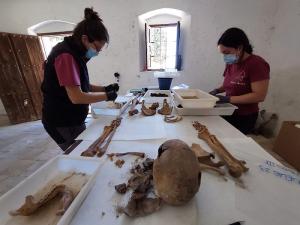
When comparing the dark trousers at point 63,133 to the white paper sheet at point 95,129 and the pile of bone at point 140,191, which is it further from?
the pile of bone at point 140,191

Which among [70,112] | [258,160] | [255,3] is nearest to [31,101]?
[70,112]

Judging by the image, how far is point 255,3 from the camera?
2293 millimetres

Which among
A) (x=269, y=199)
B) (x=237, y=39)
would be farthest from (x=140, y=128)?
(x=237, y=39)

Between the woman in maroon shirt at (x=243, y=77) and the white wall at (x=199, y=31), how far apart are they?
3.97ft

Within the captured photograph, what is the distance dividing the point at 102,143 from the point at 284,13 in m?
2.81

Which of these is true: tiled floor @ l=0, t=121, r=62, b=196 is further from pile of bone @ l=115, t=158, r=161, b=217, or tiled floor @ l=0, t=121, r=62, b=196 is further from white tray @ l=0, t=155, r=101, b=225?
pile of bone @ l=115, t=158, r=161, b=217

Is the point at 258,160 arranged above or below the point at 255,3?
below

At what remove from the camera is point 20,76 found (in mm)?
3137

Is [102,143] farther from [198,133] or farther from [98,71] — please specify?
[98,71]

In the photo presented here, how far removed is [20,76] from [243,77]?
3.75m

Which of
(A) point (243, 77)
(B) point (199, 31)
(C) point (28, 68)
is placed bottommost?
(C) point (28, 68)

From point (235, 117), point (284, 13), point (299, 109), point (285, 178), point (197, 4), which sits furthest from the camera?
point (197, 4)

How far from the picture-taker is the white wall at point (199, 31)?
7.00ft

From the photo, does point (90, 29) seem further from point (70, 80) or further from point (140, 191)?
point (140, 191)
